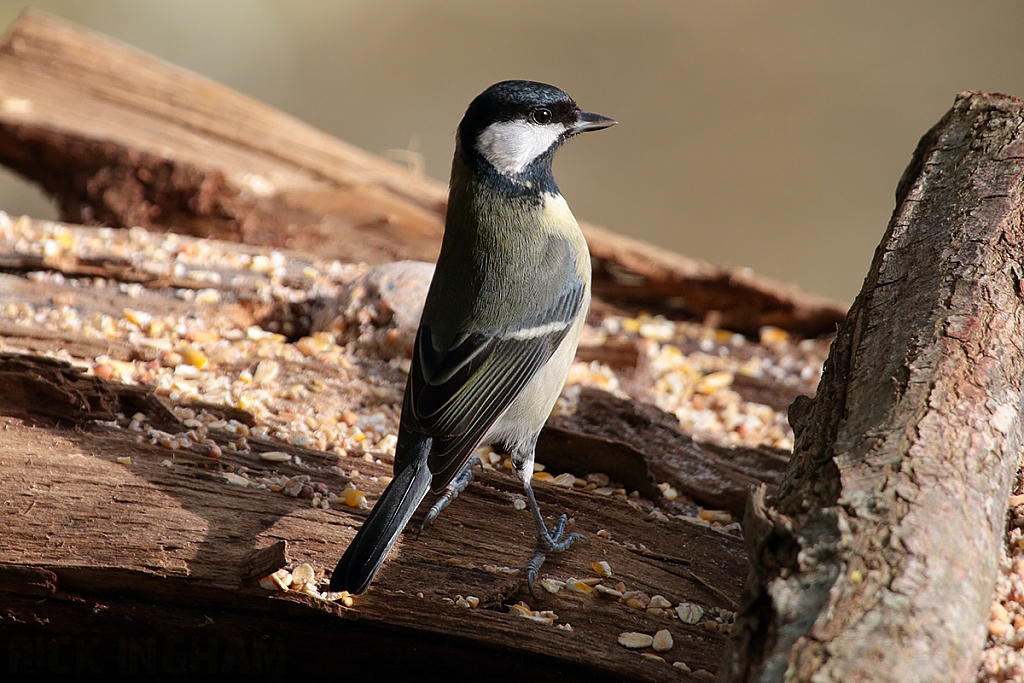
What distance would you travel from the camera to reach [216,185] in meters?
3.96

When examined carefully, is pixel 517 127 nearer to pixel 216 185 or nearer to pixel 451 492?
pixel 451 492

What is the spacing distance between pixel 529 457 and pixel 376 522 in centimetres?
58

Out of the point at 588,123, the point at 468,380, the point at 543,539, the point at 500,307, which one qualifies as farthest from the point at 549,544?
the point at 588,123

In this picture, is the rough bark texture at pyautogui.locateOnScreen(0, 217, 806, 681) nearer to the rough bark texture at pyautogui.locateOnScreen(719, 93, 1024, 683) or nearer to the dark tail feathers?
the dark tail feathers

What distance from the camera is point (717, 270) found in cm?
405

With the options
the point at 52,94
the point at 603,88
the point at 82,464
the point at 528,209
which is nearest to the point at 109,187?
the point at 52,94

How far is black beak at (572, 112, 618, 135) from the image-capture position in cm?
254

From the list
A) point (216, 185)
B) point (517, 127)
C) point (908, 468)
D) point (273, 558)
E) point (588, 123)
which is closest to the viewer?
point (908, 468)

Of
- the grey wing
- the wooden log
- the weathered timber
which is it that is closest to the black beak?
Result: the grey wing

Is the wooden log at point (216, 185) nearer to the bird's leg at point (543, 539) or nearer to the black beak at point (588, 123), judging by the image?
the black beak at point (588, 123)

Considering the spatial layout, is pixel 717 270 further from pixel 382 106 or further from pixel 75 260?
pixel 382 106

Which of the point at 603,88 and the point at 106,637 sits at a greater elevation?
the point at 603,88

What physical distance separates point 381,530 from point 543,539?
19.3 inches

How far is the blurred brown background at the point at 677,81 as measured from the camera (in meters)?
7.18
